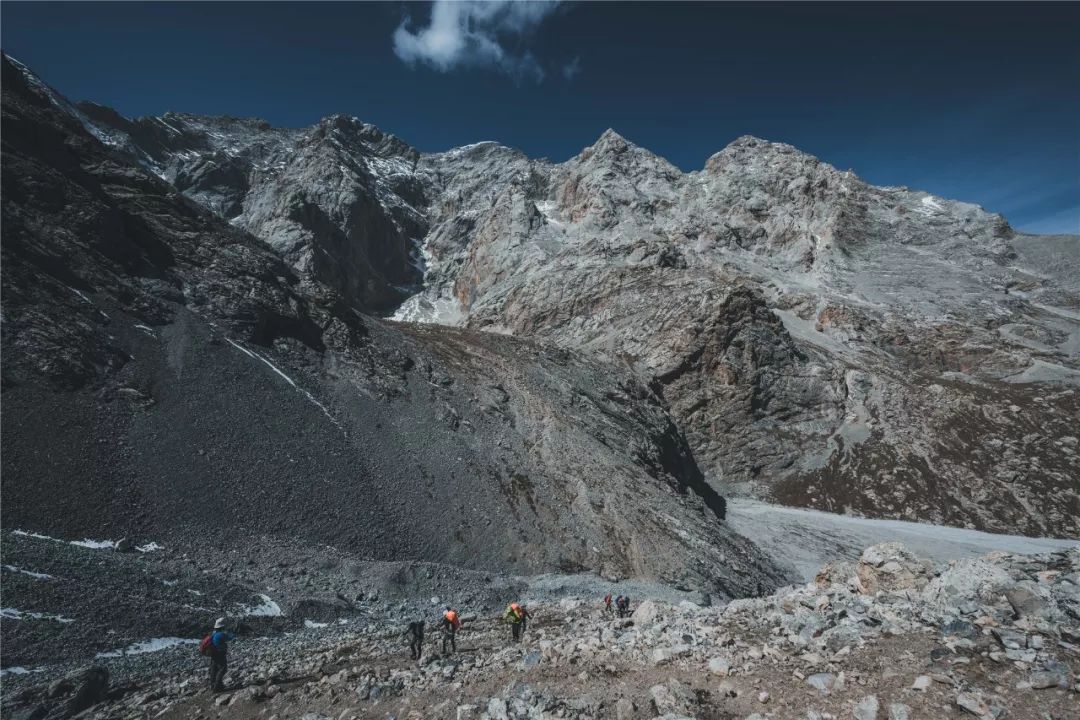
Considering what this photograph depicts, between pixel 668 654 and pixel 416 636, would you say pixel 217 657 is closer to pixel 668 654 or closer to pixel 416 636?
pixel 416 636

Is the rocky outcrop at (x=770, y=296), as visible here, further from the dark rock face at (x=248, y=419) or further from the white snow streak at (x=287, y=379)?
the white snow streak at (x=287, y=379)

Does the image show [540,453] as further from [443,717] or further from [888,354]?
[888,354]

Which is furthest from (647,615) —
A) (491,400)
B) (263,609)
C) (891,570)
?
(491,400)

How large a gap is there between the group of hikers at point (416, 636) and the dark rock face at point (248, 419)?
984 centimetres

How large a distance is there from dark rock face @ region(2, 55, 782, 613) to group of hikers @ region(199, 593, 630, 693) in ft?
32.3

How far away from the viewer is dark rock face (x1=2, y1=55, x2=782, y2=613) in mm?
24266

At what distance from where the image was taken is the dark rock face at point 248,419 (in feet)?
79.6

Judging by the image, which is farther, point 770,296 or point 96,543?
point 770,296

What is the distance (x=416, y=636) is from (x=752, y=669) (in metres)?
10.6

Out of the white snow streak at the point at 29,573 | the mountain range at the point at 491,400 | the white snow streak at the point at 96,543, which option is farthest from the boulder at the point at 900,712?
the white snow streak at the point at 96,543

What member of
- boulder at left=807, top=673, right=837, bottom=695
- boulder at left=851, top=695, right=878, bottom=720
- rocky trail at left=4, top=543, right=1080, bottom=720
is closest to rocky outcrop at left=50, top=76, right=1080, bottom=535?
rocky trail at left=4, top=543, right=1080, bottom=720

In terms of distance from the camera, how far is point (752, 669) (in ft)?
28.3

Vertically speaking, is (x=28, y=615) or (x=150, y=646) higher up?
(x=28, y=615)

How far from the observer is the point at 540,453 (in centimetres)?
4169
